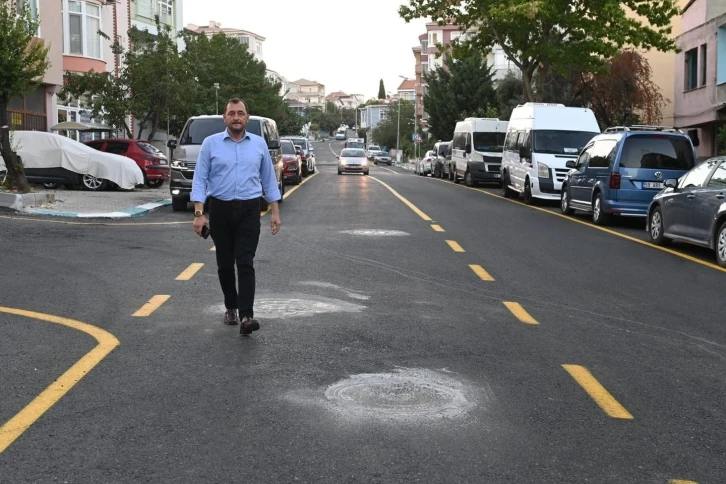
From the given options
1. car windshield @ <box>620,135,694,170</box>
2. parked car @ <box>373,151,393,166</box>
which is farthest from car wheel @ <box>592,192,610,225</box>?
parked car @ <box>373,151,393,166</box>

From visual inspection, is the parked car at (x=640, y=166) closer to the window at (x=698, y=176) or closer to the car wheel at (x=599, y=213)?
the car wheel at (x=599, y=213)

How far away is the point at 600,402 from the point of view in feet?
19.1

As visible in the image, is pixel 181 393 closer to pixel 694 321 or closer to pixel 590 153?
pixel 694 321

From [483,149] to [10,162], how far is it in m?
18.8

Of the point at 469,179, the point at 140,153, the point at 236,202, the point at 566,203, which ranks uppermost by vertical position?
the point at 140,153

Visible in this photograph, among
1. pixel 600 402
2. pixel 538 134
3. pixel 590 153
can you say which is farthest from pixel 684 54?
pixel 600 402

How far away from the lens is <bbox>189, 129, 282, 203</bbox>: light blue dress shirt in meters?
7.89

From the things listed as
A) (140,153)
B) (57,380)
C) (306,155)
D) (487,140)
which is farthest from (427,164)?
(57,380)

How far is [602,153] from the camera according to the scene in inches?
772

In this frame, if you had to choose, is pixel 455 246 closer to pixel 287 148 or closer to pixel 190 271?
pixel 190 271

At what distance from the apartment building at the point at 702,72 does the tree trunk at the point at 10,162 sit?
946 inches

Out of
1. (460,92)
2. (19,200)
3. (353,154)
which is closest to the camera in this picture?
(19,200)

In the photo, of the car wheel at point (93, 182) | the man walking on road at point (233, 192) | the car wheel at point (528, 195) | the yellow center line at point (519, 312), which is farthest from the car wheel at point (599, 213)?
the car wheel at point (93, 182)

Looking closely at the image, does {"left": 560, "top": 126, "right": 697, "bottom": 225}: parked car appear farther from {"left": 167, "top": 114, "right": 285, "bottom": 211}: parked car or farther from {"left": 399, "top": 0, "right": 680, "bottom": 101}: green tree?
{"left": 399, "top": 0, "right": 680, "bottom": 101}: green tree
